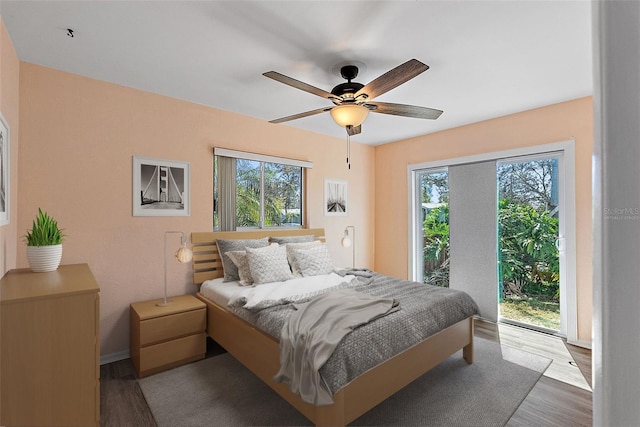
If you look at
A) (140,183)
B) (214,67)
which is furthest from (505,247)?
(140,183)

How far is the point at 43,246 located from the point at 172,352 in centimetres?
127

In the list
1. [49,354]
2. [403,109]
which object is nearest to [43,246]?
[49,354]

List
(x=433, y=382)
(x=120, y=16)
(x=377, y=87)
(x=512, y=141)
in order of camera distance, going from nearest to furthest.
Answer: (x=120, y=16), (x=377, y=87), (x=433, y=382), (x=512, y=141)

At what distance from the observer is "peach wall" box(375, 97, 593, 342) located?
10.2 feet

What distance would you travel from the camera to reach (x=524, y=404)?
7.20 ft

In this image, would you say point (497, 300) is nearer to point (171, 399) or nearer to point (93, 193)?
point (171, 399)

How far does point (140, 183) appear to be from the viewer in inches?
116

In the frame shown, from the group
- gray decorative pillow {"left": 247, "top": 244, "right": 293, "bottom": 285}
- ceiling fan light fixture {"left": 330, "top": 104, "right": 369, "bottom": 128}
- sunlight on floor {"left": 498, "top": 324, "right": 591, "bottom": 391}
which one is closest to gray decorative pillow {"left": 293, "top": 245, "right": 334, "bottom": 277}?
gray decorative pillow {"left": 247, "top": 244, "right": 293, "bottom": 285}

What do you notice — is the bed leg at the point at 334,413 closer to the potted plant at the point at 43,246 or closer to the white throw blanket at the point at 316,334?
the white throw blanket at the point at 316,334

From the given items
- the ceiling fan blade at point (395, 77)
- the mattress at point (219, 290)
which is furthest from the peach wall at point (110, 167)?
the ceiling fan blade at point (395, 77)

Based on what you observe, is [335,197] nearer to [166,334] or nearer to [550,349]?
[166,334]

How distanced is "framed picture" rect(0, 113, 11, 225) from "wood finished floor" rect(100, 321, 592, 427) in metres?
1.38

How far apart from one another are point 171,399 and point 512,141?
4.15m

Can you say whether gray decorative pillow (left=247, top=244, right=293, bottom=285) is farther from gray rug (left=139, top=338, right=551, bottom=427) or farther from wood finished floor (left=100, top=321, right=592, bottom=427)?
wood finished floor (left=100, top=321, right=592, bottom=427)
